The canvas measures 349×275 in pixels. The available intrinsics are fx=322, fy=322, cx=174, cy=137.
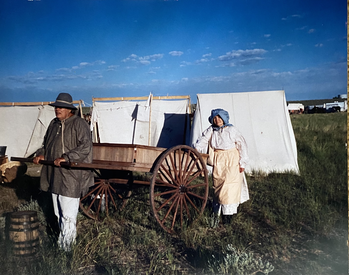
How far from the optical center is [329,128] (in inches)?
386

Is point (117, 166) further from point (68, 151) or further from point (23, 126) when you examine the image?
point (23, 126)

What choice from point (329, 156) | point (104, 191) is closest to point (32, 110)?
point (104, 191)

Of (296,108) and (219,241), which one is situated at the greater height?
(296,108)

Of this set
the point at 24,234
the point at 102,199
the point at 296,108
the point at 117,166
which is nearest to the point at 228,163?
the point at 117,166

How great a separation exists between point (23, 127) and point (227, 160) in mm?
7298

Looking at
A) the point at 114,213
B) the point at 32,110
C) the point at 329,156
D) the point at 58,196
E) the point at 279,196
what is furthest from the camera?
the point at 32,110

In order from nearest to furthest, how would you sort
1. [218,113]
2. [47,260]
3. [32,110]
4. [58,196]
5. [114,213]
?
[47,260], [58,196], [218,113], [114,213], [32,110]

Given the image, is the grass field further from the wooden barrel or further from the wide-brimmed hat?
the wide-brimmed hat

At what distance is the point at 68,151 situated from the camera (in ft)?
9.92

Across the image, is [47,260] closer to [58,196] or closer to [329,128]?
[58,196]

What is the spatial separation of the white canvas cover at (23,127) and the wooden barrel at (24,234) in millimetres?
6569

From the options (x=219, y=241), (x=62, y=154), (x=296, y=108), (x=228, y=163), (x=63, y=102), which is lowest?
(x=219, y=241)

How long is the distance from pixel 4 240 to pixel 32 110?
6741 mm

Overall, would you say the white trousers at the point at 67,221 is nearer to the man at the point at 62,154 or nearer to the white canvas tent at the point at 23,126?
the man at the point at 62,154
